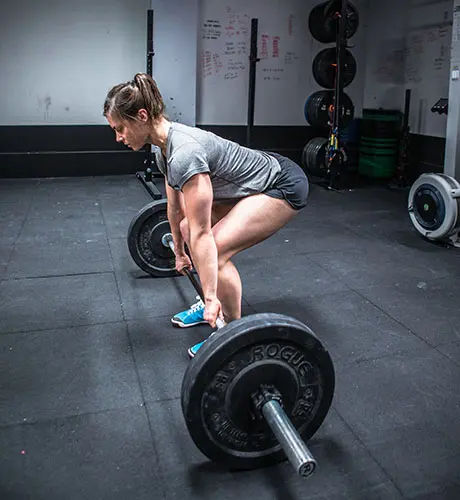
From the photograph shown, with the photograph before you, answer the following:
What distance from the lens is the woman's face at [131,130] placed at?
152cm

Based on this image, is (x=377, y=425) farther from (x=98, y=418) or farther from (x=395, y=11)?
(x=395, y=11)

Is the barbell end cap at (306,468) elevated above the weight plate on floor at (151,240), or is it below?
below

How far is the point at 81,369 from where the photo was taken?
1.89 metres

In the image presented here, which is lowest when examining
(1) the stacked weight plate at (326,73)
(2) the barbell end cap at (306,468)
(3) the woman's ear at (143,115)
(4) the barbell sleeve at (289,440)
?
(2) the barbell end cap at (306,468)

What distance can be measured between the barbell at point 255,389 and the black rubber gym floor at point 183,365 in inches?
4.4

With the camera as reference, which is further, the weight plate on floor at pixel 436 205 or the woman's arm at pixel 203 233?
the weight plate on floor at pixel 436 205

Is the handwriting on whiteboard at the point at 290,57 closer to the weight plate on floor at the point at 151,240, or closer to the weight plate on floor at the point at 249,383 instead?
the weight plate on floor at the point at 151,240

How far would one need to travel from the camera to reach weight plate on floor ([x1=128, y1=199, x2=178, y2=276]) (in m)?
2.66

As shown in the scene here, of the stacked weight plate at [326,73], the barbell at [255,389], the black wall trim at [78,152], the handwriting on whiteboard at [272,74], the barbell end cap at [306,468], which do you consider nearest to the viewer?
the barbell end cap at [306,468]

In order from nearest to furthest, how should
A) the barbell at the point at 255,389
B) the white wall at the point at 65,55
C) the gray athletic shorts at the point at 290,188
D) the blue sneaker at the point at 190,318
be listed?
the barbell at the point at 255,389, the gray athletic shorts at the point at 290,188, the blue sneaker at the point at 190,318, the white wall at the point at 65,55

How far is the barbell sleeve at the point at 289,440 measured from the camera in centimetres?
110

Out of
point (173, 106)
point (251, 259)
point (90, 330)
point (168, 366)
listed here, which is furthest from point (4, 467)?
point (173, 106)

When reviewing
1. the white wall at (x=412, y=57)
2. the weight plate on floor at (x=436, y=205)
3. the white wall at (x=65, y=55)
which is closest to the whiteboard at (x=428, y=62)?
the white wall at (x=412, y=57)

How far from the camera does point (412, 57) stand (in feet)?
18.1
